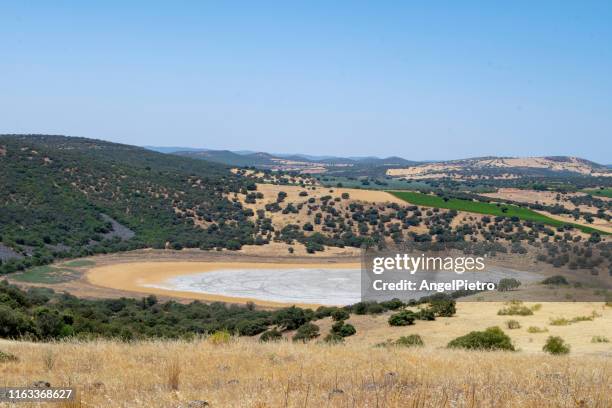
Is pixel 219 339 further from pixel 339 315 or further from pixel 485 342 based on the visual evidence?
pixel 339 315

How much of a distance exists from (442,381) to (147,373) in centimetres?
427

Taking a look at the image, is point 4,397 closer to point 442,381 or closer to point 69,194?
point 442,381

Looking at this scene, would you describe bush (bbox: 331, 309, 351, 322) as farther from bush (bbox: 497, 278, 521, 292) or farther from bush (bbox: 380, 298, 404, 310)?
bush (bbox: 497, 278, 521, 292)

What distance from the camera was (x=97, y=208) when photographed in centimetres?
6712

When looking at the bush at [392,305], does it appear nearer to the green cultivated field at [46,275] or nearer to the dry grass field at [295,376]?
the dry grass field at [295,376]

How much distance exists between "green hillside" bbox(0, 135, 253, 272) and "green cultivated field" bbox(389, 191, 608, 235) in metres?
25.6

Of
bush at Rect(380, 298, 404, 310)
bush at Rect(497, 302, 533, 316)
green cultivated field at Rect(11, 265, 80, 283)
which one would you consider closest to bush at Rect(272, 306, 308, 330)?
bush at Rect(380, 298, 404, 310)

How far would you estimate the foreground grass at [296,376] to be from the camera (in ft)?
19.6

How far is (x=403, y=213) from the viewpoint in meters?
75.8

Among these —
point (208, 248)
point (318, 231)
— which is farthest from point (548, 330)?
point (318, 231)

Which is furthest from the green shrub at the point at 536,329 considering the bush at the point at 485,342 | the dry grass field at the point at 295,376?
the dry grass field at the point at 295,376

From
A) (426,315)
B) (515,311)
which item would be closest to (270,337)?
(426,315)

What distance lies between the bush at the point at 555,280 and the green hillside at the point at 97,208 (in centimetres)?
4032

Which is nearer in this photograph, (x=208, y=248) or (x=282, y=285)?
(x=282, y=285)
